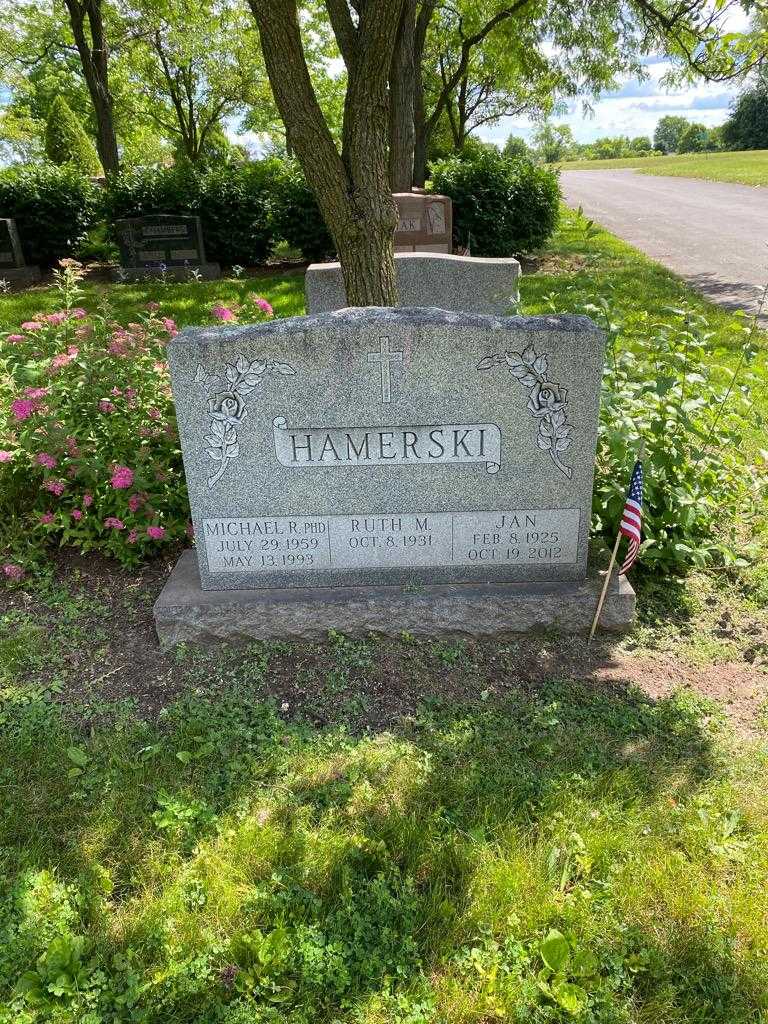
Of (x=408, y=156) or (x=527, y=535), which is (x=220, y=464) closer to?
(x=527, y=535)

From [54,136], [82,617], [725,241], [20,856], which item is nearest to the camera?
[20,856]

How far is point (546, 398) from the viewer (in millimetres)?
3215

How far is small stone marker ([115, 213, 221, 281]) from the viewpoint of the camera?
12297 mm

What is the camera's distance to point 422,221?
1045 centimetres

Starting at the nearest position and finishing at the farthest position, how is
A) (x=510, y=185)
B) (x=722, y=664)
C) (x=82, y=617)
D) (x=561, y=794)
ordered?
1. (x=561, y=794)
2. (x=722, y=664)
3. (x=82, y=617)
4. (x=510, y=185)

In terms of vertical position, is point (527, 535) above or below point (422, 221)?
below

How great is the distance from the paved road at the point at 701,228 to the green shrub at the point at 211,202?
23.3 feet

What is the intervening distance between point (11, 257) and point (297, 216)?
484 centimetres

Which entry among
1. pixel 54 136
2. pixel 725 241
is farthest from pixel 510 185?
pixel 54 136

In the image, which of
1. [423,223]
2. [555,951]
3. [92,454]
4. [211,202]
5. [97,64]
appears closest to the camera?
[555,951]

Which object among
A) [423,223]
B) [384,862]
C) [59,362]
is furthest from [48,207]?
[384,862]

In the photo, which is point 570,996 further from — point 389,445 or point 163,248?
point 163,248

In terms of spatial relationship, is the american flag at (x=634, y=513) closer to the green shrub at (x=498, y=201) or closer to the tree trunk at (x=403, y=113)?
the tree trunk at (x=403, y=113)

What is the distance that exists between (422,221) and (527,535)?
26.8 ft
